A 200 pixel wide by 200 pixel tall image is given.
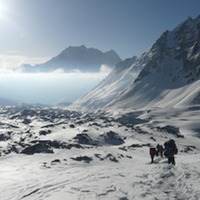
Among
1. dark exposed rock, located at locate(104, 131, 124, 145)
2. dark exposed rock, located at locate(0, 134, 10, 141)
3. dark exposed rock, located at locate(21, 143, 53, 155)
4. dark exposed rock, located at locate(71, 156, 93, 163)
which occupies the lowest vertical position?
dark exposed rock, located at locate(71, 156, 93, 163)

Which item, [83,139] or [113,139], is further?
[113,139]

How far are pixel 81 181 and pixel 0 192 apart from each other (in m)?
6.34

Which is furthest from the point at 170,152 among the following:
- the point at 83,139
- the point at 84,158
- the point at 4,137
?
the point at 4,137

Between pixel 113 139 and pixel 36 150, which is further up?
pixel 113 139

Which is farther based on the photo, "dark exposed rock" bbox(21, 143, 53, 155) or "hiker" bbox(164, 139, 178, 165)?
"dark exposed rock" bbox(21, 143, 53, 155)

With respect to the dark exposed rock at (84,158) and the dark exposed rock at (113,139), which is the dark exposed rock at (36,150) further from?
the dark exposed rock at (113,139)

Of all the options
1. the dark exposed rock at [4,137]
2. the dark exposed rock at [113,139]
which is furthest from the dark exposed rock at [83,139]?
the dark exposed rock at [4,137]

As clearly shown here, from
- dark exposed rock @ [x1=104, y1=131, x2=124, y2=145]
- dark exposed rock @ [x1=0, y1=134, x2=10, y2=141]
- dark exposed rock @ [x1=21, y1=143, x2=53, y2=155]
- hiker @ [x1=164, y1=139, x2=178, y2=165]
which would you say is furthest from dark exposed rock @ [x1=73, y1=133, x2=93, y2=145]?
hiker @ [x1=164, y1=139, x2=178, y2=165]

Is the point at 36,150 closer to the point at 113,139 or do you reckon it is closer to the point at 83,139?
the point at 83,139

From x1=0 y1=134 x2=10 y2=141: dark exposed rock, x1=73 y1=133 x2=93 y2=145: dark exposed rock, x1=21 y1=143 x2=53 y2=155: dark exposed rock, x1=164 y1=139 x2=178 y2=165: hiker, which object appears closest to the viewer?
x1=164 y1=139 x2=178 y2=165: hiker

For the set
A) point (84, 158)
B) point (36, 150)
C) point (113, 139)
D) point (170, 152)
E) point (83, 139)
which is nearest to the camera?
point (170, 152)

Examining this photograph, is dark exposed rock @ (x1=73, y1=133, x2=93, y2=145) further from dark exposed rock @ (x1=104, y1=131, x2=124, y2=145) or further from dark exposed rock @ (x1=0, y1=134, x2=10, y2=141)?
dark exposed rock @ (x1=0, y1=134, x2=10, y2=141)

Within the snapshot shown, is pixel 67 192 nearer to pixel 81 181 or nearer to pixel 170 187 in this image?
pixel 81 181

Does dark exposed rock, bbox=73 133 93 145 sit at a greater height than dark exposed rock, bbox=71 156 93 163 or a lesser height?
greater
